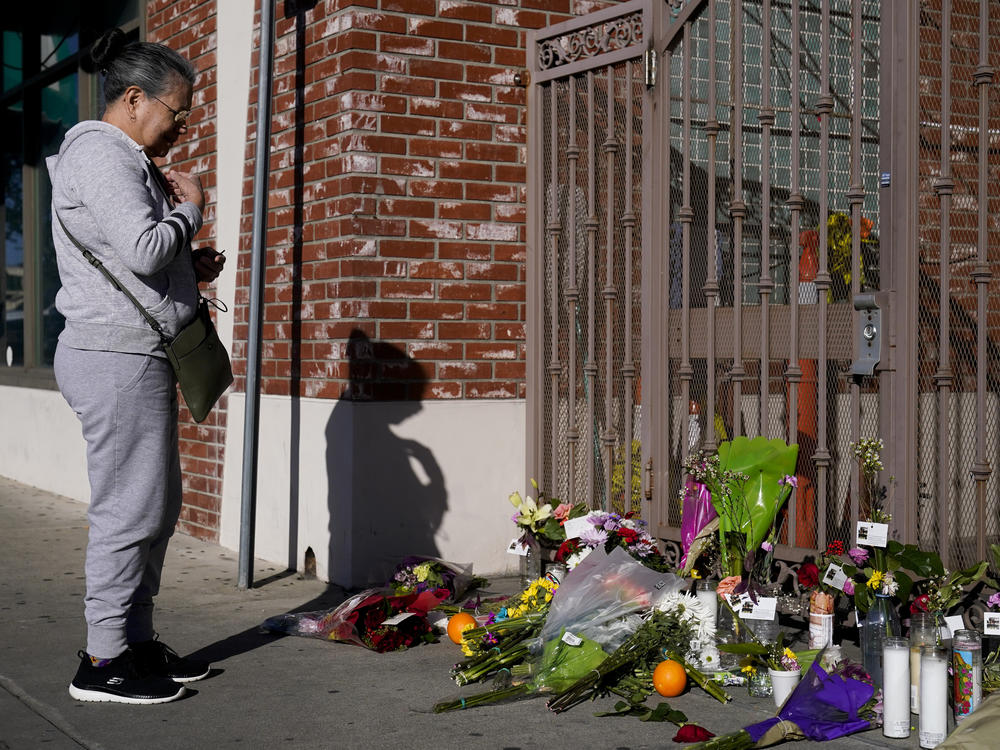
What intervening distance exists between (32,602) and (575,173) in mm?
3136

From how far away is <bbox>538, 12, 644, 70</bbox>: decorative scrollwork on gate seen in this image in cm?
556

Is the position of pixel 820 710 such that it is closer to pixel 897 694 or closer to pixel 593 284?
pixel 897 694

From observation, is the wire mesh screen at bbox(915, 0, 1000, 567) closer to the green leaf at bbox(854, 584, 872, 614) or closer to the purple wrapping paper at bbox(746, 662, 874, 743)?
the green leaf at bbox(854, 584, 872, 614)

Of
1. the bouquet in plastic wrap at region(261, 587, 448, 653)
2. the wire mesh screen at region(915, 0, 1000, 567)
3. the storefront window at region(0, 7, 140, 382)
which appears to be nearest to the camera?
the wire mesh screen at region(915, 0, 1000, 567)

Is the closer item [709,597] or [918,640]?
[918,640]

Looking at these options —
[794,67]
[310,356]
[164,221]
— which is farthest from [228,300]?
[794,67]

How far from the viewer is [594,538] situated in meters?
5.01

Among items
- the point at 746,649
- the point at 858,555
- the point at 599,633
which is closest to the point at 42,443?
the point at 599,633

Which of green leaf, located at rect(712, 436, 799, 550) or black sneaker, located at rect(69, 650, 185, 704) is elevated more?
green leaf, located at rect(712, 436, 799, 550)

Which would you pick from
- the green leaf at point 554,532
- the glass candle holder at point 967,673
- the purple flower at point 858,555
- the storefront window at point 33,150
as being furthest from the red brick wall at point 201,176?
the glass candle holder at point 967,673

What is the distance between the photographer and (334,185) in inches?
240

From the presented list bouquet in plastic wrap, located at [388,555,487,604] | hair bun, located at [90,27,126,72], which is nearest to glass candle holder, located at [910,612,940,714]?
bouquet in plastic wrap, located at [388,555,487,604]

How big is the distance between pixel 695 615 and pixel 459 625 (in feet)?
3.33

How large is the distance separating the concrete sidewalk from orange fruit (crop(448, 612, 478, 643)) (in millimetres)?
58
